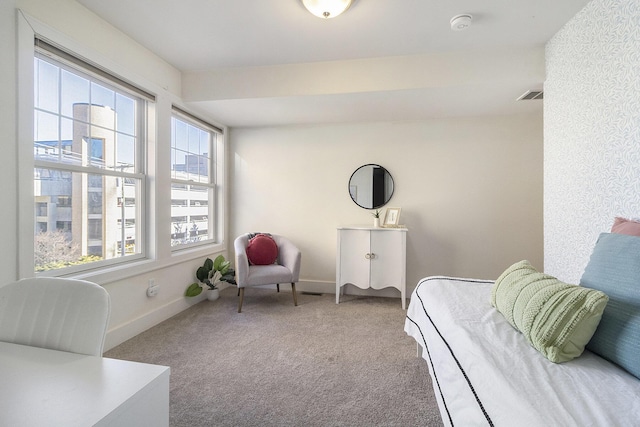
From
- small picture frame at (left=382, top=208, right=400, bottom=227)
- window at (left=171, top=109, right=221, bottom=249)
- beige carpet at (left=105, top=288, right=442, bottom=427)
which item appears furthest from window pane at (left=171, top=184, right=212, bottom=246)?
small picture frame at (left=382, top=208, right=400, bottom=227)

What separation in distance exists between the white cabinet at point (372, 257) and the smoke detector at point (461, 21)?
72.4 inches

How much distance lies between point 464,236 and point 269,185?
98.4 inches

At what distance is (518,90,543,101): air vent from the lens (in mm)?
2586

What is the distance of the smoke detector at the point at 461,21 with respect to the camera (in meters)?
2.01

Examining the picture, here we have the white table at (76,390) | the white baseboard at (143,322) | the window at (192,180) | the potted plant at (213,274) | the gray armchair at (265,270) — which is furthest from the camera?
the potted plant at (213,274)

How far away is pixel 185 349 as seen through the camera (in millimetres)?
2191

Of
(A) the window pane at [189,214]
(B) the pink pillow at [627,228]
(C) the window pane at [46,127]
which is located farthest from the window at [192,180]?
(B) the pink pillow at [627,228]

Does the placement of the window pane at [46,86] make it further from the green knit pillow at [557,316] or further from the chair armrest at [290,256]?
the green knit pillow at [557,316]

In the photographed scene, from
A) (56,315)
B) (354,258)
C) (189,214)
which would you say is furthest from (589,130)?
(189,214)

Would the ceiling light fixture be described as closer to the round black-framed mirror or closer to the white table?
the round black-framed mirror

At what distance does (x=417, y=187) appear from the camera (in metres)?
3.49

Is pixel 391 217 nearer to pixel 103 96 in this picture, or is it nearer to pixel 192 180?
pixel 192 180

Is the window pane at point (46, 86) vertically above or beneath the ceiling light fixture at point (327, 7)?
beneath

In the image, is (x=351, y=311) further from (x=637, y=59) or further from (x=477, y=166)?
(x=637, y=59)
